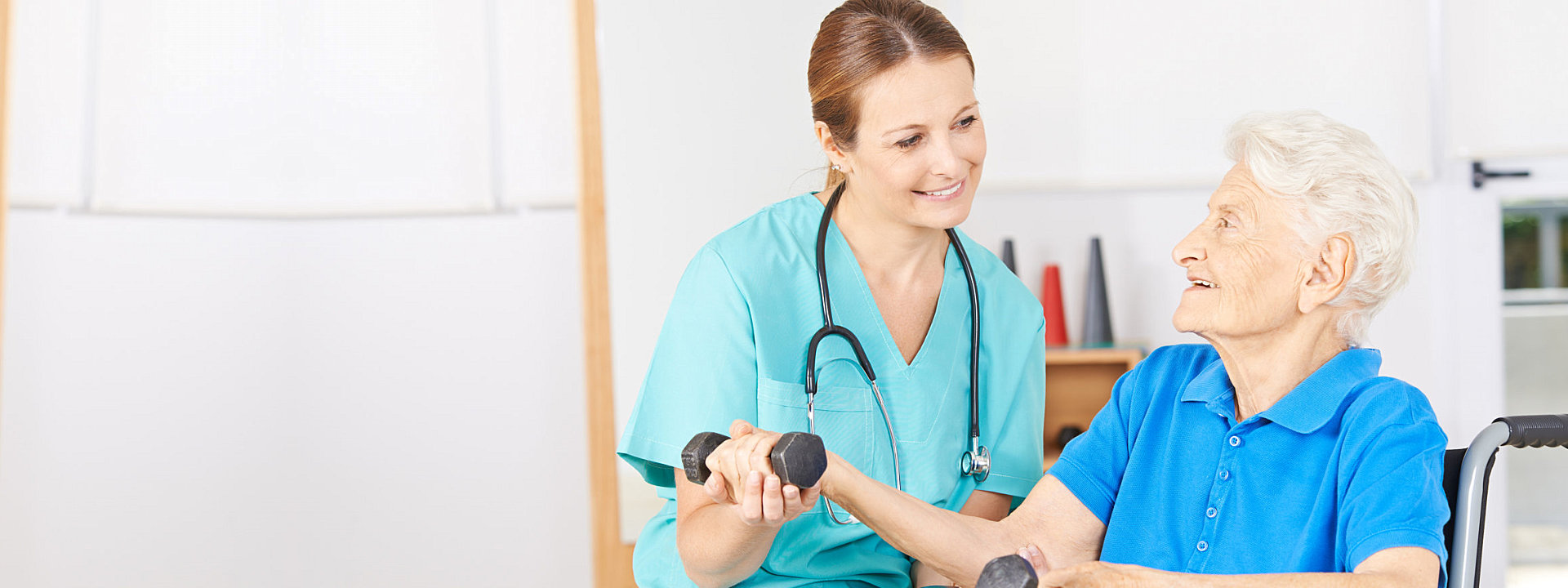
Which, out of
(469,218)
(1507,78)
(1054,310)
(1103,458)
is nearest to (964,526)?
(1103,458)

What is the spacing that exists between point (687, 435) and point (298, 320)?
163cm

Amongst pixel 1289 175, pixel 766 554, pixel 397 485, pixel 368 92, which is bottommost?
pixel 397 485

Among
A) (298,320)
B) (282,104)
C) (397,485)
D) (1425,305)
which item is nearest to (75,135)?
(282,104)

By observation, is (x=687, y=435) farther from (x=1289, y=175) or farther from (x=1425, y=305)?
(x=1425, y=305)

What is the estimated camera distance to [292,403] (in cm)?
244

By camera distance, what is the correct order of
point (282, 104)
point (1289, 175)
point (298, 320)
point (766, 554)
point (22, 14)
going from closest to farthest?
point (1289, 175), point (766, 554), point (22, 14), point (282, 104), point (298, 320)

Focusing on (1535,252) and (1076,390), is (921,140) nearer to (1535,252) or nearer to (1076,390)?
(1076,390)

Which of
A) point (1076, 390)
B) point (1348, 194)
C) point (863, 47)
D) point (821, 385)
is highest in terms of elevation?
point (863, 47)

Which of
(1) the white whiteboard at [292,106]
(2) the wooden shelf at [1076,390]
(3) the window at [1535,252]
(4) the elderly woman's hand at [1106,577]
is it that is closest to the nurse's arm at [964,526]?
(4) the elderly woman's hand at [1106,577]

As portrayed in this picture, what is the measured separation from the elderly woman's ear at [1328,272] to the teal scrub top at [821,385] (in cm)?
46

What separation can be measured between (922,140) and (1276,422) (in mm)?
535

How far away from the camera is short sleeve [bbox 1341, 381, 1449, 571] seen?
0.93m

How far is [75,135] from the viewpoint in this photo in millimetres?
2146

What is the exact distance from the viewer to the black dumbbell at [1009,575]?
0.86 meters
